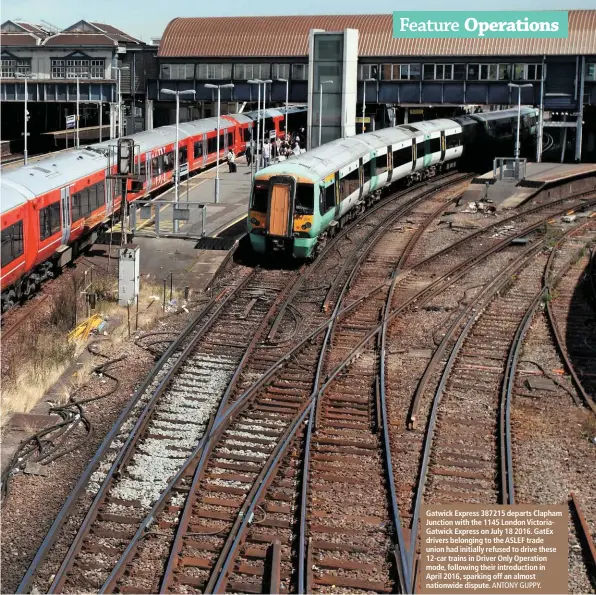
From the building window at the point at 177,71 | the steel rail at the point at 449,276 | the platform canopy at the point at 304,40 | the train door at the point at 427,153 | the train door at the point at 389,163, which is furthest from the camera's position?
the building window at the point at 177,71

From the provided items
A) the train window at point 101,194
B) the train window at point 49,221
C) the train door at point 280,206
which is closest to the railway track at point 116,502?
the train window at point 49,221

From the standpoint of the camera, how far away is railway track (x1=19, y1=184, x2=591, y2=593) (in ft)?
34.2

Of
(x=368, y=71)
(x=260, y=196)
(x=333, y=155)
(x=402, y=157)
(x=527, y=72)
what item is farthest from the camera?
(x=368, y=71)

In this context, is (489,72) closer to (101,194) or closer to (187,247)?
(187,247)

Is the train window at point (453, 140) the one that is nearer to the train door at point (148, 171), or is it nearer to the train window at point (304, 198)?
the train door at point (148, 171)

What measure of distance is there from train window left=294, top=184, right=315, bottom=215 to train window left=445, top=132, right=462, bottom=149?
62.1ft

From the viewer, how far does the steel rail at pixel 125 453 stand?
10336 mm

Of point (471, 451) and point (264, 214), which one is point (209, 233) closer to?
point (264, 214)

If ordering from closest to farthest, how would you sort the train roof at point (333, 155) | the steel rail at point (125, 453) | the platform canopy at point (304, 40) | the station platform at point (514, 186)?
1. the steel rail at point (125, 453)
2. the train roof at point (333, 155)
3. the station platform at point (514, 186)
4. the platform canopy at point (304, 40)

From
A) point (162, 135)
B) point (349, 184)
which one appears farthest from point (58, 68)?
point (349, 184)

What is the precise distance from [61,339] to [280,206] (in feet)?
24.9

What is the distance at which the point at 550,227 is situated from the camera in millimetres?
30125

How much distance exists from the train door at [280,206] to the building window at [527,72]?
Result: 28776mm

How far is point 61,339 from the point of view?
18.6 meters
